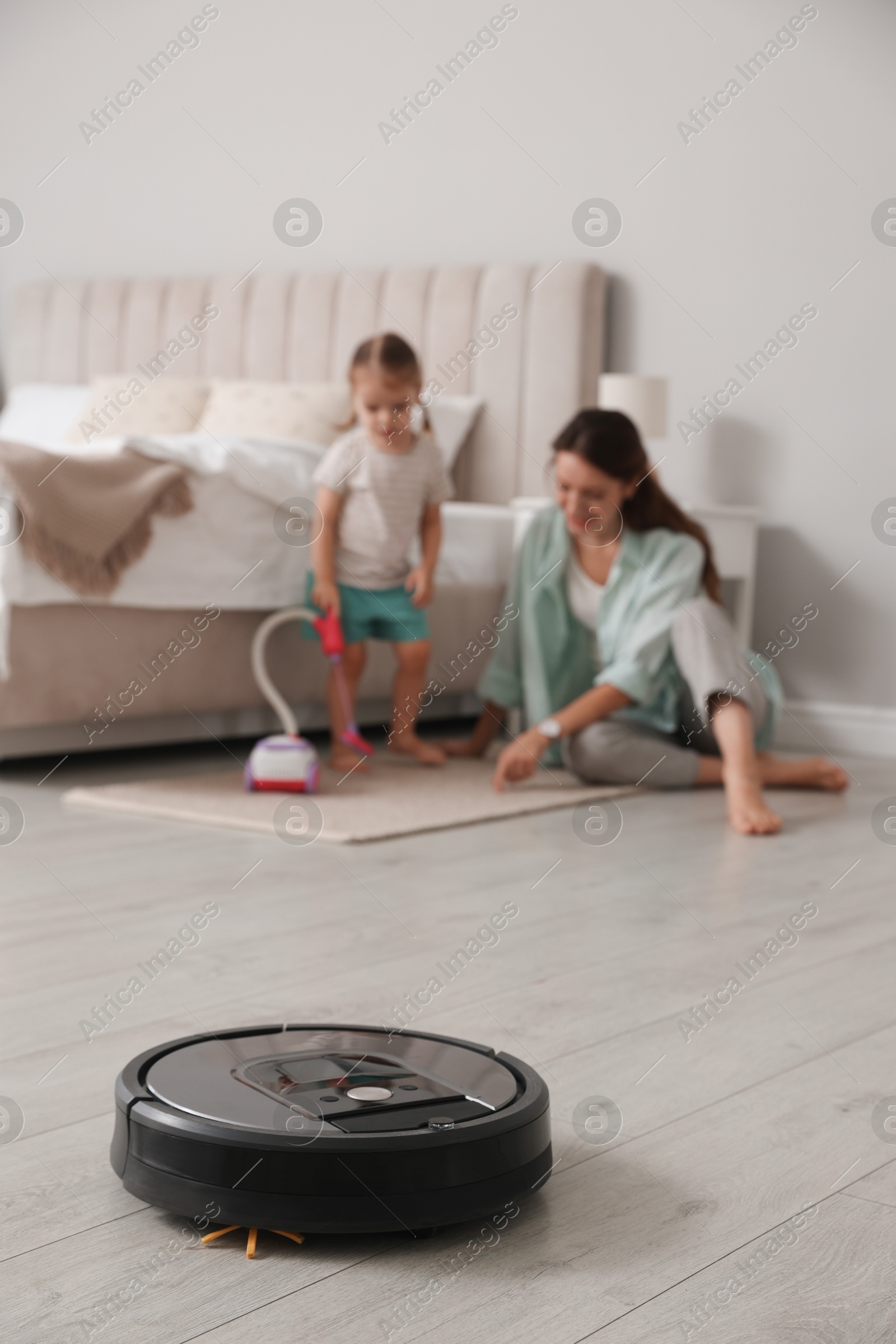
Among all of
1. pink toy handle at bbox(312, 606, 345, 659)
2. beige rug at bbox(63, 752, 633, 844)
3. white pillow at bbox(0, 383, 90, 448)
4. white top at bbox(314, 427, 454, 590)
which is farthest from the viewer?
white pillow at bbox(0, 383, 90, 448)

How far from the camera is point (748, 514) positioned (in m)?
3.33

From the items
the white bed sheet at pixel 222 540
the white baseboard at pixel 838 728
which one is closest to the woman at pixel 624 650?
the white bed sheet at pixel 222 540

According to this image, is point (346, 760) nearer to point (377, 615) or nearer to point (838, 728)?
point (377, 615)

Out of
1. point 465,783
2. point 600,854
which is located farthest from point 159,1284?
point 465,783

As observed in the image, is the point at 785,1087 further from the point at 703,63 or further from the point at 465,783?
the point at 703,63

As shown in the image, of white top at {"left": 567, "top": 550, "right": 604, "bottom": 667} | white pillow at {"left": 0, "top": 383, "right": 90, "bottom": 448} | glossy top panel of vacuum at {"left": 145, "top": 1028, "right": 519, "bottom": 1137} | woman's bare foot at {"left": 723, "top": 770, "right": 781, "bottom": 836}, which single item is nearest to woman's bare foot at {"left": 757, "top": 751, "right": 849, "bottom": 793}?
woman's bare foot at {"left": 723, "top": 770, "right": 781, "bottom": 836}

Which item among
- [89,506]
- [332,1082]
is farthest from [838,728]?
[332,1082]

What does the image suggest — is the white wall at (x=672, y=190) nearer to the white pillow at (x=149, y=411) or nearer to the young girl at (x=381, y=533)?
the white pillow at (x=149, y=411)

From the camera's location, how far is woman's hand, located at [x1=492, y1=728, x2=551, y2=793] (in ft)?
8.36

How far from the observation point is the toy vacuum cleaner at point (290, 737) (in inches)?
99.7

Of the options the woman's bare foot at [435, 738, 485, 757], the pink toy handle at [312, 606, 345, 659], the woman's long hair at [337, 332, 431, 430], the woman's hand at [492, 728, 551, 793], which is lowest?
the woman's bare foot at [435, 738, 485, 757]

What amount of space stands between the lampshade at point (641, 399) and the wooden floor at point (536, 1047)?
1.26 m

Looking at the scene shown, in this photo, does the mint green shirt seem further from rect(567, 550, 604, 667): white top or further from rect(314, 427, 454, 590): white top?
rect(314, 427, 454, 590): white top

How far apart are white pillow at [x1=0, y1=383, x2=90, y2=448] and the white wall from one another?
62 cm
